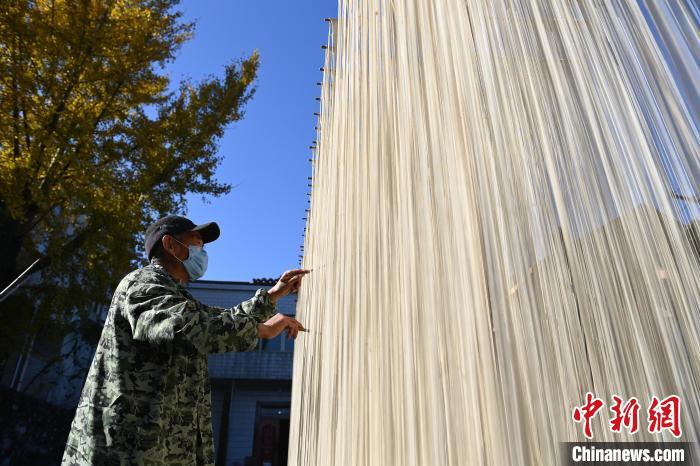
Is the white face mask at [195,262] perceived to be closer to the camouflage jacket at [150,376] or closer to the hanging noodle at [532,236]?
the camouflage jacket at [150,376]

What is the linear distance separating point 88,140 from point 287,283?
452 centimetres

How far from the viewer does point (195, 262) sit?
Result: 138cm

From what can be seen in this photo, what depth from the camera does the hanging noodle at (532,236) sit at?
1.38ft

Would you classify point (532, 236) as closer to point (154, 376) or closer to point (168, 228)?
point (154, 376)

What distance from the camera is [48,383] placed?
9039mm

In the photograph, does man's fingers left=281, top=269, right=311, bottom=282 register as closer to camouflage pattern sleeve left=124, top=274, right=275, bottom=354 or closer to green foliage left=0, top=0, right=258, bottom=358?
camouflage pattern sleeve left=124, top=274, right=275, bottom=354

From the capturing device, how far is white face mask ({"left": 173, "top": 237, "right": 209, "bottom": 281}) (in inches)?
53.9

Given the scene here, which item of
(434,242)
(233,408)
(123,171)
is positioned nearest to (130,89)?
(123,171)

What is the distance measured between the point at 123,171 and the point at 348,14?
16.0 feet

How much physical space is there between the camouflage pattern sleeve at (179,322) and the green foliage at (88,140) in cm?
440

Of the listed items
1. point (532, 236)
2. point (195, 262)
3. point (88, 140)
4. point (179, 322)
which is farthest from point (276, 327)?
point (88, 140)

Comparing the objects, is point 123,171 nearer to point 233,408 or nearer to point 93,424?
point 93,424

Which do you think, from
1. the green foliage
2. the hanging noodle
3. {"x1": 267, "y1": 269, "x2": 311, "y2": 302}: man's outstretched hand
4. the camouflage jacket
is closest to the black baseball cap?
the camouflage jacket

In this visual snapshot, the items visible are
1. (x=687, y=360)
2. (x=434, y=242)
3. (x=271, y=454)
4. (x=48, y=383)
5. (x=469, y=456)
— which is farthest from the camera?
(x=271, y=454)
